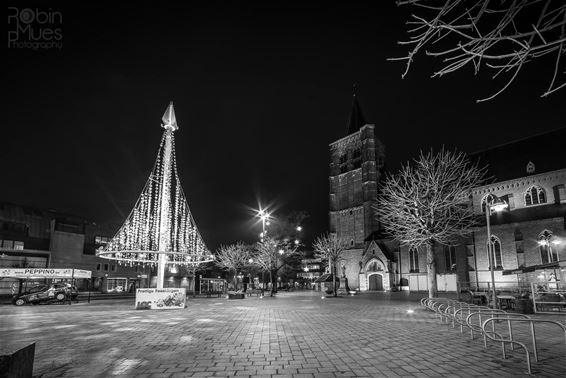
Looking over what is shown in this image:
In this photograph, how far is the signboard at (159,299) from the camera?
19188 mm

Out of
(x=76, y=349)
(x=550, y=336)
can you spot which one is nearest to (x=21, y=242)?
(x=76, y=349)

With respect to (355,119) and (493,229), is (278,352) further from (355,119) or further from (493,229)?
(355,119)

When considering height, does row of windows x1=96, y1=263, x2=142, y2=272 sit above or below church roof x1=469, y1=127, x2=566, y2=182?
below

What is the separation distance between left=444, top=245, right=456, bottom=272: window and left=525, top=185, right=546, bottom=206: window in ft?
32.3

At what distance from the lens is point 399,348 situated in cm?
762

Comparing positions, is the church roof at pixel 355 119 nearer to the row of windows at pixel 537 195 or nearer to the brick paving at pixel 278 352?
the row of windows at pixel 537 195

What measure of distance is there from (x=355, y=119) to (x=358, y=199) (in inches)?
715

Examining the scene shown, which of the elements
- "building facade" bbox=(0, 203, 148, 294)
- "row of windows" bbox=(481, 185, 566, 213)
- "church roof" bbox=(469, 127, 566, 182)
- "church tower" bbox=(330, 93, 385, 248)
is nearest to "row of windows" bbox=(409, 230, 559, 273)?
"row of windows" bbox=(481, 185, 566, 213)

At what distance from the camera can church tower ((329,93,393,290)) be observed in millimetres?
51188

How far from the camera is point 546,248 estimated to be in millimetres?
33094

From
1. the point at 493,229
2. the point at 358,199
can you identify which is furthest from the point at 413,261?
the point at 358,199

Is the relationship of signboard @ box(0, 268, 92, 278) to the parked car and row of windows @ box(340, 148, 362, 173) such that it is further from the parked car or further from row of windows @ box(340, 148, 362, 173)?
row of windows @ box(340, 148, 362, 173)

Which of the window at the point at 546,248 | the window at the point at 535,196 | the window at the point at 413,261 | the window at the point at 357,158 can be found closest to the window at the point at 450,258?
the window at the point at 413,261

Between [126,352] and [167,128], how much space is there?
18.2m
